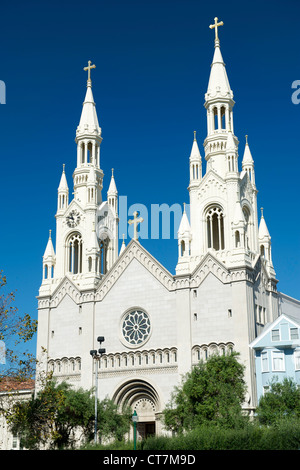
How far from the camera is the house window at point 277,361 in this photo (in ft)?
174

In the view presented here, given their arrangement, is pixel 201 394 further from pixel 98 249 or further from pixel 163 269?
pixel 98 249

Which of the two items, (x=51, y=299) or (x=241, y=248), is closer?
(x=241, y=248)

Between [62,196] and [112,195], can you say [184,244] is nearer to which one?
[112,195]

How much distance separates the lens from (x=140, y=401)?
60844mm

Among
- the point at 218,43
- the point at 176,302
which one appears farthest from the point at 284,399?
the point at 218,43

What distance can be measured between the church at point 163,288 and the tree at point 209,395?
6.36 ft

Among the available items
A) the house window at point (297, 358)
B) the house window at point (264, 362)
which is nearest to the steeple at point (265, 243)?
the house window at point (264, 362)

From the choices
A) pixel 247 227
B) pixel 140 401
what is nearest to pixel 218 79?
pixel 247 227

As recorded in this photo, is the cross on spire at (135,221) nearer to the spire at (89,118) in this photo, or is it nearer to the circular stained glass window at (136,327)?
the circular stained glass window at (136,327)

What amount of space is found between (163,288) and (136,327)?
179 inches

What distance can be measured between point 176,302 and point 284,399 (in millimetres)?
14925

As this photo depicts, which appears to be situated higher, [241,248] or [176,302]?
[241,248]

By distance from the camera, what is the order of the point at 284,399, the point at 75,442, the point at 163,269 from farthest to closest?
1. the point at 163,269
2. the point at 75,442
3. the point at 284,399
